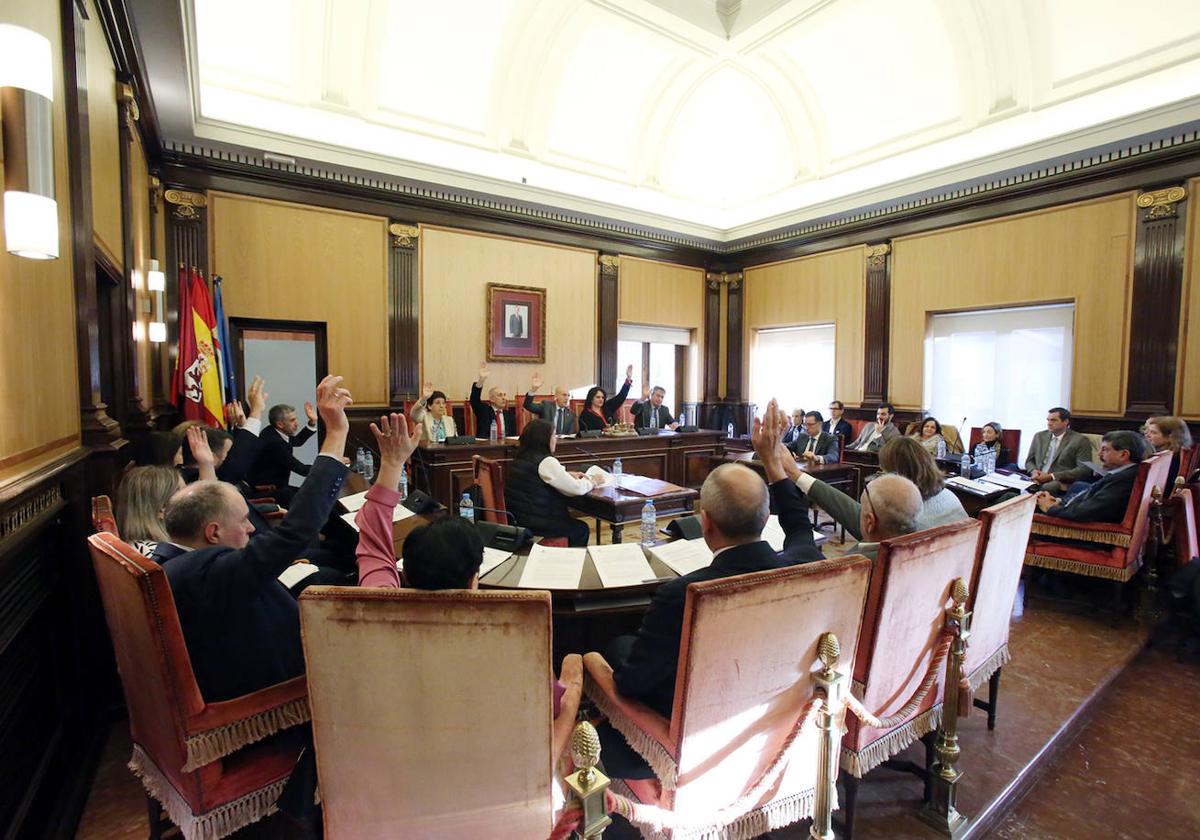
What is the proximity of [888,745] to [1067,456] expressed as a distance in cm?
472

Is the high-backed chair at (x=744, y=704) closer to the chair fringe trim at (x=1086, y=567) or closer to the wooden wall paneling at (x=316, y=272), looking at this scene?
the chair fringe trim at (x=1086, y=567)

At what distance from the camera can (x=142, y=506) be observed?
6.52 ft

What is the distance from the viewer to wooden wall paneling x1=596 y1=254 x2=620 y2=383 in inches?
332

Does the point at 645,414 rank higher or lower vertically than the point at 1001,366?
lower

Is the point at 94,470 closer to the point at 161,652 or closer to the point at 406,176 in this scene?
the point at 161,652

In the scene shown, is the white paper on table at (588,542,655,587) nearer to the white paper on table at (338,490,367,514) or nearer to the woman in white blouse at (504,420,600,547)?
the woman in white blouse at (504,420,600,547)

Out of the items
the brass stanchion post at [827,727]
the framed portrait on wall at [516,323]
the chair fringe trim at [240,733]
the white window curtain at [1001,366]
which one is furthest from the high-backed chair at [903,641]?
the framed portrait on wall at [516,323]

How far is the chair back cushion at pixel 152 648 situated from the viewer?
4.38 ft

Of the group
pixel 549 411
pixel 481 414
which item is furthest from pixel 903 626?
pixel 481 414

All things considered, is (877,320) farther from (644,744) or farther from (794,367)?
(644,744)

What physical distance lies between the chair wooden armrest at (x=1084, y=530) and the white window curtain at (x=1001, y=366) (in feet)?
9.26

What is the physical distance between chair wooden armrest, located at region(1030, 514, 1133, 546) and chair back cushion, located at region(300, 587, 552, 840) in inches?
154

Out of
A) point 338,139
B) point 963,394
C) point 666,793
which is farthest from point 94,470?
point 963,394

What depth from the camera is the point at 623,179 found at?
25.7 ft
